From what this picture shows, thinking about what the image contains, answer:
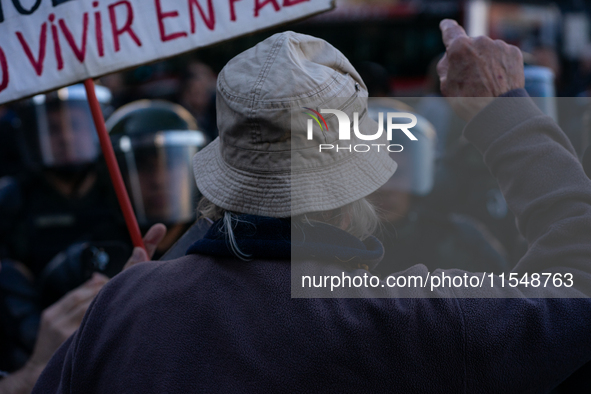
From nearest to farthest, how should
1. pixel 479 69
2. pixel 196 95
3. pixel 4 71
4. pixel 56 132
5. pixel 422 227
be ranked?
pixel 479 69 < pixel 4 71 < pixel 422 227 < pixel 56 132 < pixel 196 95

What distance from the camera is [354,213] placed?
105cm

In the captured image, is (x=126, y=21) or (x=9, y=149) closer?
(x=126, y=21)

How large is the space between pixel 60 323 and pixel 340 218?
36.1 inches

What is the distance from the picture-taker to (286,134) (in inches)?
36.9

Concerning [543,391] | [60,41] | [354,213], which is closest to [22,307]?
[60,41]

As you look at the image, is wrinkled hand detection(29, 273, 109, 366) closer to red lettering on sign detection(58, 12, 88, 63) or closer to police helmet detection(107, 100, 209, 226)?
red lettering on sign detection(58, 12, 88, 63)

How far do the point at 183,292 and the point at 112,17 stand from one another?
88cm

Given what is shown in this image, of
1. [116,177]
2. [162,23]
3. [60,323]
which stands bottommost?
[60,323]

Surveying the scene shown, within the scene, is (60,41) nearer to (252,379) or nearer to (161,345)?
(161,345)

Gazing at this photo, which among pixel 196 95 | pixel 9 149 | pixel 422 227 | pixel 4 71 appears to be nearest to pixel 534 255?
pixel 4 71

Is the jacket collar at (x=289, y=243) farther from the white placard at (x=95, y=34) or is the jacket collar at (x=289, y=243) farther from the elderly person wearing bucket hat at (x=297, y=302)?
the white placard at (x=95, y=34)

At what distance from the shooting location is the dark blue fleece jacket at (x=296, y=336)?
0.90 meters

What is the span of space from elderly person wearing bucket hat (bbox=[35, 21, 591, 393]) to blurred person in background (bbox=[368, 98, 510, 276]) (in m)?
1.85

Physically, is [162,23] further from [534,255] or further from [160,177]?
[160,177]
